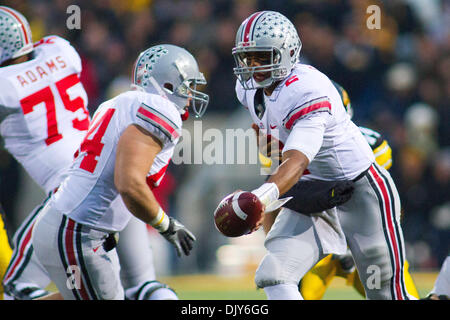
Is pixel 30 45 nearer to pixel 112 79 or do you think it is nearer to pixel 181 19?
pixel 112 79

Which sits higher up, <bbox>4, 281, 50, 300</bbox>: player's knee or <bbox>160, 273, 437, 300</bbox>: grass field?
<bbox>4, 281, 50, 300</bbox>: player's knee

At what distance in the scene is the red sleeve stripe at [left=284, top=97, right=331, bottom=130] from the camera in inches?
148

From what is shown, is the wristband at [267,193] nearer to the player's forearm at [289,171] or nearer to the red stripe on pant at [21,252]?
the player's forearm at [289,171]

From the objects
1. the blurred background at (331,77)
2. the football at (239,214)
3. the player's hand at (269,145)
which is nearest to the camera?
the football at (239,214)

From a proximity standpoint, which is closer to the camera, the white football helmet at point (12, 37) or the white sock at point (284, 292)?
the white sock at point (284, 292)

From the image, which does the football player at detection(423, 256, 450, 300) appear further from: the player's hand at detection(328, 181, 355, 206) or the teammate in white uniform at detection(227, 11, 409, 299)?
the player's hand at detection(328, 181, 355, 206)

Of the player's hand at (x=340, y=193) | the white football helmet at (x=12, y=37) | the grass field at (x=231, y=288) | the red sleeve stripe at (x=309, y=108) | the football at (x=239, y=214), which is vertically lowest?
the grass field at (x=231, y=288)

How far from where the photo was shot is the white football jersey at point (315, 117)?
148 inches

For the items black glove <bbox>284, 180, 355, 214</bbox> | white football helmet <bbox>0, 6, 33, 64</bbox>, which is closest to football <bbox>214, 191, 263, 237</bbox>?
black glove <bbox>284, 180, 355, 214</bbox>

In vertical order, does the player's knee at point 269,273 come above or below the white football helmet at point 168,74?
below

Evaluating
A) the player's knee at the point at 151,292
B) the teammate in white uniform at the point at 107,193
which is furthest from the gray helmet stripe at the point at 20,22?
the player's knee at the point at 151,292

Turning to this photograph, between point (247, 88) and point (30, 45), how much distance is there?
163cm

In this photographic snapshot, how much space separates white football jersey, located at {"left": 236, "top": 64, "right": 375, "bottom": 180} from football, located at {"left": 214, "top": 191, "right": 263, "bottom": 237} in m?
0.36

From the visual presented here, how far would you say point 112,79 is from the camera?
28.5 feet
